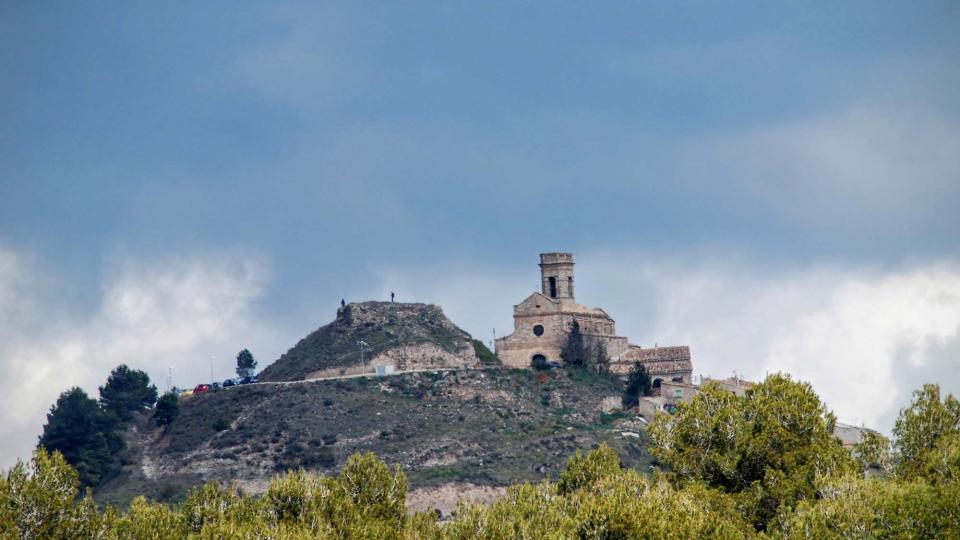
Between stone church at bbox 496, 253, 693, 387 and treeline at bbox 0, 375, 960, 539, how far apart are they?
2367 inches

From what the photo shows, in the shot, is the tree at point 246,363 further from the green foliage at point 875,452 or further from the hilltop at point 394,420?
the green foliage at point 875,452

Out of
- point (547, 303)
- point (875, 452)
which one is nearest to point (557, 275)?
point (547, 303)

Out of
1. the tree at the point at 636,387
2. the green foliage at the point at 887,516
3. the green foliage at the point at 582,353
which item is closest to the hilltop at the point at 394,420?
the tree at the point at 636,387

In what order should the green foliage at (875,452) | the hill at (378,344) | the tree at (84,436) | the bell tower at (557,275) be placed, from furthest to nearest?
the bell tower at (557,275), the hill at (378,344), the tree at (84,436), the green foliage at (875,452)

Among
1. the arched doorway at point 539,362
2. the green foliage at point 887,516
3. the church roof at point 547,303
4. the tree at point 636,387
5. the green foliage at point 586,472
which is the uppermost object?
the church roof at point 547,303

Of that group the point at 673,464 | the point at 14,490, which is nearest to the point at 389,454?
the point at 673,464

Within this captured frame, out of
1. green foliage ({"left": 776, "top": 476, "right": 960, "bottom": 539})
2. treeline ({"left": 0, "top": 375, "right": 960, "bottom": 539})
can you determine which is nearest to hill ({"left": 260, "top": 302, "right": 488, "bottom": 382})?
treeline ({"left": 0, "top": 375, "right": 960, "bottom": 539})

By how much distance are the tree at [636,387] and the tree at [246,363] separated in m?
37.2

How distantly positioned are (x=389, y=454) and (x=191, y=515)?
5514cm

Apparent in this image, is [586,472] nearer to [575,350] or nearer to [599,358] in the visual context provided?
[575,350]

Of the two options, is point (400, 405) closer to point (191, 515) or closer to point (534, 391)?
point (534, 391)

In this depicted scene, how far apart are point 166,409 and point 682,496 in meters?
82.8

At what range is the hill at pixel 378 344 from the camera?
15512 cm

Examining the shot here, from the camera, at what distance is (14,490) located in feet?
254
